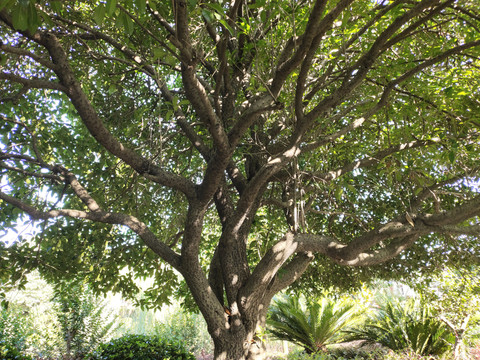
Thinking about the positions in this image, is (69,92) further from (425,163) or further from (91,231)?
(425,163)

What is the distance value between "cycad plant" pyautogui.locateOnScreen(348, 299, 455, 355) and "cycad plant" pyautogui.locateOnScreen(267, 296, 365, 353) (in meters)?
0.45

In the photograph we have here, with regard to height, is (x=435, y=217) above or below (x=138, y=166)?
below

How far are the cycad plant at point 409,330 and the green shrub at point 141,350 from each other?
16.2 ft

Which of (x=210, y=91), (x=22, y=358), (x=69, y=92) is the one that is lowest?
(x=22, y=358)

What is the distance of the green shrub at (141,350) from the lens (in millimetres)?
6422

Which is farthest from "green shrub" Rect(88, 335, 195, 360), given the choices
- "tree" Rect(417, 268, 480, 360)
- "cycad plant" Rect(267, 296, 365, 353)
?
"tree" Rect(417, 268, 480, 360)

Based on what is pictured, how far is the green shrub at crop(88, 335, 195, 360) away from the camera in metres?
6.42

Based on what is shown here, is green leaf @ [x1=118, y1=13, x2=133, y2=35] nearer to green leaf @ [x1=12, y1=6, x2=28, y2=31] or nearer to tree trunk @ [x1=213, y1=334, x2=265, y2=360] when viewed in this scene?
green leaf @ [x1=12, y1=6, x2=28, y2=31]

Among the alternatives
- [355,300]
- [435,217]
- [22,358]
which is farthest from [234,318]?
[355,300]

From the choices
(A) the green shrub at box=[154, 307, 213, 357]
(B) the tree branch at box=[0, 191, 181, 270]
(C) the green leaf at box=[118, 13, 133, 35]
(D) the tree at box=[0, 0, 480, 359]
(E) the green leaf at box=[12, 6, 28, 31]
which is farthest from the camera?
(A) the green shrub at box=[154, 307, 213, 357]

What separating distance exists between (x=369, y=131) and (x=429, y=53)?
1654 mm

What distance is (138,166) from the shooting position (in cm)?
427

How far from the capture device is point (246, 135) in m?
5.25

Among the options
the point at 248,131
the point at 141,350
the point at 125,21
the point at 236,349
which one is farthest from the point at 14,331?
the point at 125,21
